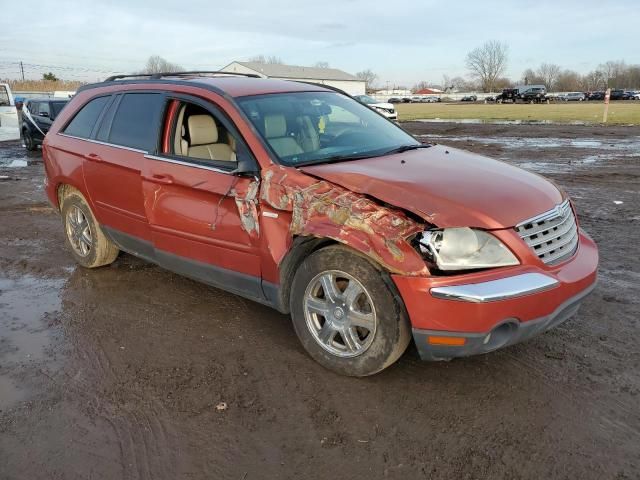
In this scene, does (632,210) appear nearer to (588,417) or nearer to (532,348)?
(532,348)

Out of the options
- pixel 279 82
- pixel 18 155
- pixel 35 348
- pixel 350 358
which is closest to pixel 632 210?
pixel 279 82

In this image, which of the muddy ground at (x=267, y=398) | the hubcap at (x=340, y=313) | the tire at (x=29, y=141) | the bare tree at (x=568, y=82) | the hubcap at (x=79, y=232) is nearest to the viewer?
the muddy ground at (x=267, y=398)

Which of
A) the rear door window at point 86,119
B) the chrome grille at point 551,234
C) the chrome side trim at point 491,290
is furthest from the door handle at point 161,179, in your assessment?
the chrome grille at point 551,234

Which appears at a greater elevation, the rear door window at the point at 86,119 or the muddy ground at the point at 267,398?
the rear door window at the point at 86,119

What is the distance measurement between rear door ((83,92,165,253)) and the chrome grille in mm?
2869

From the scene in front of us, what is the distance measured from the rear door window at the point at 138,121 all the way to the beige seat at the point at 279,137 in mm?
1035

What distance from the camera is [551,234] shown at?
3.33 m

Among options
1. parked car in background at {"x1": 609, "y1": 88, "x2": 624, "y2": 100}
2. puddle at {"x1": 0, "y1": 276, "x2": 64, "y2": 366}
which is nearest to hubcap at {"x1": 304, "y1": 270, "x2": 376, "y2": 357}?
puddle at {"x1": 0, "y1": 276, "x2": 64, "y2": 366}

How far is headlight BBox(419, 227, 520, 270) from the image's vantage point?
302 centimetres

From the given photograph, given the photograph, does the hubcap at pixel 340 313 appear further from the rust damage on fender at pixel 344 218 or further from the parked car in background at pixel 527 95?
the parked car in background at pixel 527 95

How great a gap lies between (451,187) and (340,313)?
0.99 m

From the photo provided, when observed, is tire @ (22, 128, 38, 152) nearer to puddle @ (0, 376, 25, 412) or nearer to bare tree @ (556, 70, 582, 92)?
puddle @ (0, 376, 25, 412)

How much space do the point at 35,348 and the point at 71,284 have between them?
4.54ft

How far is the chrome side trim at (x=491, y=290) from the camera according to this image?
9.46 ft
